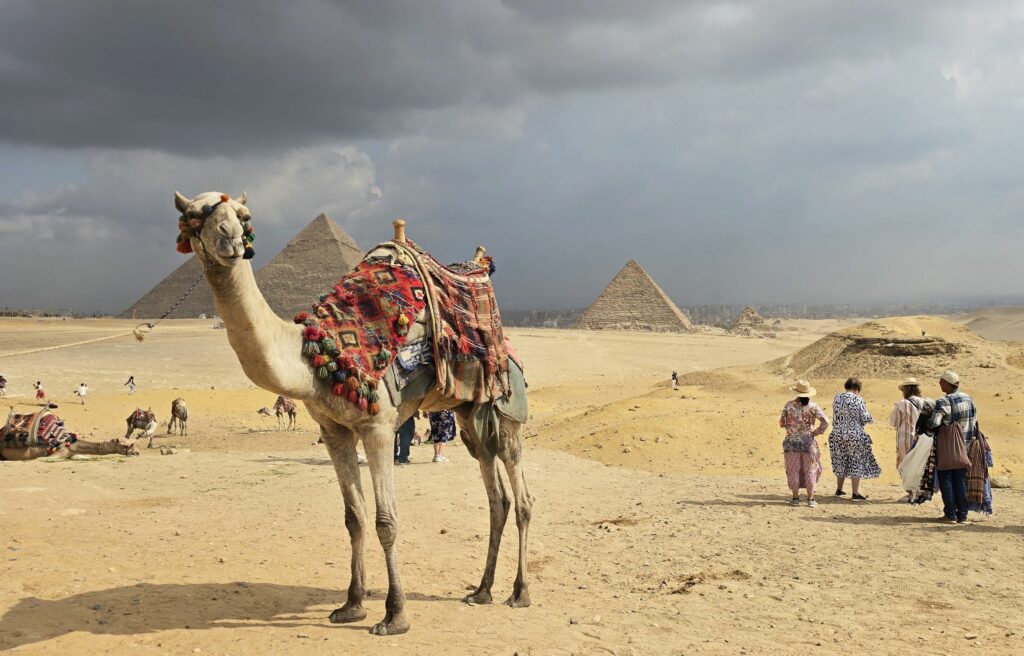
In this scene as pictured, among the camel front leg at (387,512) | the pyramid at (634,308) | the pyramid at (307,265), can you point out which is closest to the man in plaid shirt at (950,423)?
the camel front leg at (387,512)

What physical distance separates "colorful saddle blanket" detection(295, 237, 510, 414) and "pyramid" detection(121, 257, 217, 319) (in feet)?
373

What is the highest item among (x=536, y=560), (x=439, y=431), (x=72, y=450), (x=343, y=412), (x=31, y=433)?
(x=343, y=412)

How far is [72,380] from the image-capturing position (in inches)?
1197

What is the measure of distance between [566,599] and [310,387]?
2.59 metres

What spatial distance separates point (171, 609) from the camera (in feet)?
17.3

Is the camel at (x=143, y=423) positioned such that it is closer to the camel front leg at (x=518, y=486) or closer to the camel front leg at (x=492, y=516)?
the camel front leg at (x=492, y=516)

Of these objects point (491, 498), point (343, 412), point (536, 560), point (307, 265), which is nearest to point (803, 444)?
point (536, 560)

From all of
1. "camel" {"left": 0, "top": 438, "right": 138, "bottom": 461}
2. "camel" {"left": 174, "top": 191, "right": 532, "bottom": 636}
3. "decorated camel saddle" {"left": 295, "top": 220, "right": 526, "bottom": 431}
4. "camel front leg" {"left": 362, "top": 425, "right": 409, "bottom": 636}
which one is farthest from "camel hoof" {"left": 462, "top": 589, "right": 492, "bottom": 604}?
"camel" {"left": 0, "top": 438, "right": 138, "bottom": 461}

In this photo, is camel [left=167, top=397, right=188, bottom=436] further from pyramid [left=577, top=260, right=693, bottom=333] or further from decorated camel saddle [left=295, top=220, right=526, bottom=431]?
pyramid [left=577, top=260, right=693, bottom=333]

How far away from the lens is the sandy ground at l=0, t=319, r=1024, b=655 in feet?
16.0

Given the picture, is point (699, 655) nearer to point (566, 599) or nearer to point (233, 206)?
point (566, 599)

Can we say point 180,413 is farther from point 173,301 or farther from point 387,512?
point 173,301

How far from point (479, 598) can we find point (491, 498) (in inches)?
30.0

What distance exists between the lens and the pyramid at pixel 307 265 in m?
113
